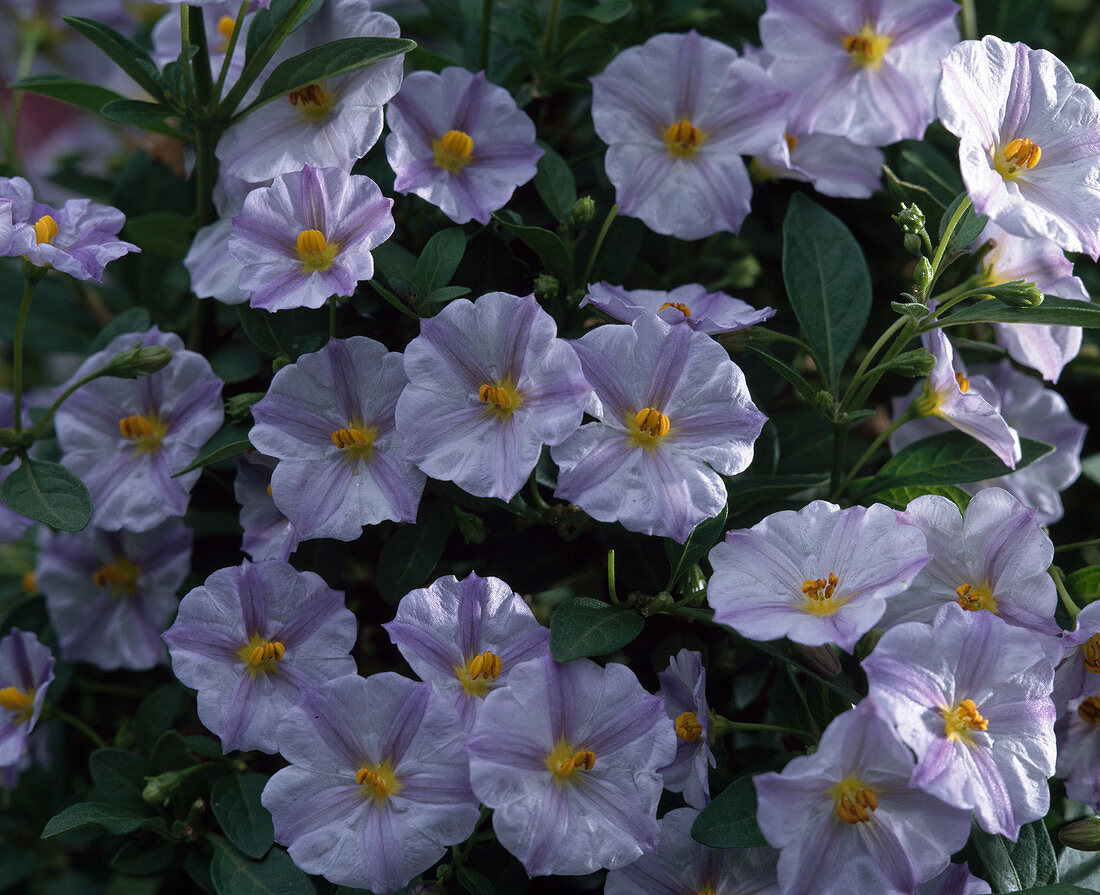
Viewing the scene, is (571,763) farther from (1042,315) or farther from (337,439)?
(1042,315)

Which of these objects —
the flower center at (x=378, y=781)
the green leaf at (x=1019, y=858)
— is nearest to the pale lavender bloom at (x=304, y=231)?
the flower center at (x=378, y=781)

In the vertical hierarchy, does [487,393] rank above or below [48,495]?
above

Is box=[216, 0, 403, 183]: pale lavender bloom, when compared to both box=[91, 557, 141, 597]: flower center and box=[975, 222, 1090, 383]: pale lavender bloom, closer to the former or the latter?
box=[91, 557, 141, 597]: flower center

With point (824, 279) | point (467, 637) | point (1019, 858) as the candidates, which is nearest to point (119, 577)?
point (467, 637)

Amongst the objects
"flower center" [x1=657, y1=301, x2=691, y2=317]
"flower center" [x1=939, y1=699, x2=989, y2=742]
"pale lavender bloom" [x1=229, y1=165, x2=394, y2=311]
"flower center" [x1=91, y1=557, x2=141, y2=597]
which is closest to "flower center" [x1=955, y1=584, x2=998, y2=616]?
"flower center" [x1=939, y1=699, x2=989, y2=742]

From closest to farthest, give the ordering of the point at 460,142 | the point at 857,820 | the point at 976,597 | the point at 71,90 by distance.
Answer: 1. the point at 857,820
2. the point at 976,597
3. the point at 460,142
4. the point at 71,90

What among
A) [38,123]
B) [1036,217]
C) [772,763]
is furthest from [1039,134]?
[38,123]

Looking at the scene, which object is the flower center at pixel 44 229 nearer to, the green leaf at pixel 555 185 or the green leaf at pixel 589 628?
the green leaf at pixel 555 185
